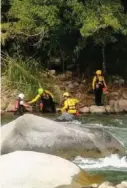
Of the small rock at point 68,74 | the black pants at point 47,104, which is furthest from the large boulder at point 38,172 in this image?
the small rock at point 68,74

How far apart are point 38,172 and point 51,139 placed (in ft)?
8.19

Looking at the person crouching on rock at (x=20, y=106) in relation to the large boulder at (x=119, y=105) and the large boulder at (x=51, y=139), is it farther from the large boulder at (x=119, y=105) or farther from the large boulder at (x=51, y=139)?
the large boulder at (x=51, y=139)

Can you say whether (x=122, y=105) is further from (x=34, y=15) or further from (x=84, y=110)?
(x=34, y=15)

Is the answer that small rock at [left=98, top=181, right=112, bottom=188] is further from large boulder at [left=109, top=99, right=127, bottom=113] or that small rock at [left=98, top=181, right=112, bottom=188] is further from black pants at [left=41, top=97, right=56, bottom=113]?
large boulder at [left=109, top=99, right=127, bottom=113]

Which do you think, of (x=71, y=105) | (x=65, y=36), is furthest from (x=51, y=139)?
(x=65, y=36)

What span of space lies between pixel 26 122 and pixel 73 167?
8.00 feet

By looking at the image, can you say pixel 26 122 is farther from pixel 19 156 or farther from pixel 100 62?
pixel 100 62

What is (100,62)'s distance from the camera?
67.4ft

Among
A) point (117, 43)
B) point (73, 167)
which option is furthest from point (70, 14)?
point (73, 167)

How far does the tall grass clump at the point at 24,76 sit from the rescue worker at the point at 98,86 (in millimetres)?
1568

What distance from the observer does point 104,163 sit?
1020cm

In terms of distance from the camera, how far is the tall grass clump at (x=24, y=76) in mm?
18530

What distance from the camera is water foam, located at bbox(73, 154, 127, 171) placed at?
10023 millimetres

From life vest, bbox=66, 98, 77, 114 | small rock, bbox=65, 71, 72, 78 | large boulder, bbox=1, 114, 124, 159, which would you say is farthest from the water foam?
small rock, bbox=65, 71, 72, 78
